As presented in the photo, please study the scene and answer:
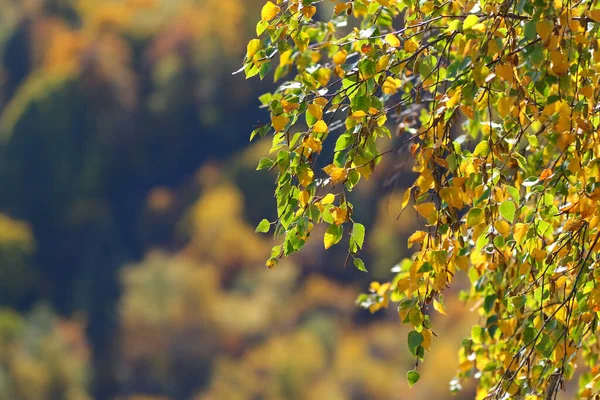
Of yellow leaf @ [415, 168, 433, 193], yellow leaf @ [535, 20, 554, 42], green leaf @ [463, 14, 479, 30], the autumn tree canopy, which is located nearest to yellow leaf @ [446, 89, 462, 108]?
the autumn tree canopy

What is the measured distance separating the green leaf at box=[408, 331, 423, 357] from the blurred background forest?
24429 mm

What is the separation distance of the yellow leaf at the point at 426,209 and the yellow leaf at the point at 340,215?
0.18 meters

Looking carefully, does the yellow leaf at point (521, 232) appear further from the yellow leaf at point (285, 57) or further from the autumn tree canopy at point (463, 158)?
the yellow leaf at point (285, 57)

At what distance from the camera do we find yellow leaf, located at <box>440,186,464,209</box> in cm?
248

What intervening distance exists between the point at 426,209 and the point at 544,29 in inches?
22.4

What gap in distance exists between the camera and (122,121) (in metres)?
34.3

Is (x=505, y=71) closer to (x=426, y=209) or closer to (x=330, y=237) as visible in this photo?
(x=426, y=209)

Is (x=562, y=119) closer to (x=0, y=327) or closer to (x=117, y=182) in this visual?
(x=0, y=327)

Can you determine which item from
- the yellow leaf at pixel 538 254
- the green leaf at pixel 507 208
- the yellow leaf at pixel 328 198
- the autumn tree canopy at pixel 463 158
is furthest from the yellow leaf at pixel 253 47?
the yellow leaf at pixel 538 254

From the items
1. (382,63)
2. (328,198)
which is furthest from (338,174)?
(382,63)

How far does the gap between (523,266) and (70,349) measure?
94.3ft

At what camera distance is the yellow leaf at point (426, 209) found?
98.7 inches

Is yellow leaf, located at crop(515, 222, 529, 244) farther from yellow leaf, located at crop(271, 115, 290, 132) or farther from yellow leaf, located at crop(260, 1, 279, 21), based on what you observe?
yellow leaf, located at crop(260, 1, 279, 21)

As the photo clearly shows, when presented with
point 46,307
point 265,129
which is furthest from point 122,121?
point 265,129
